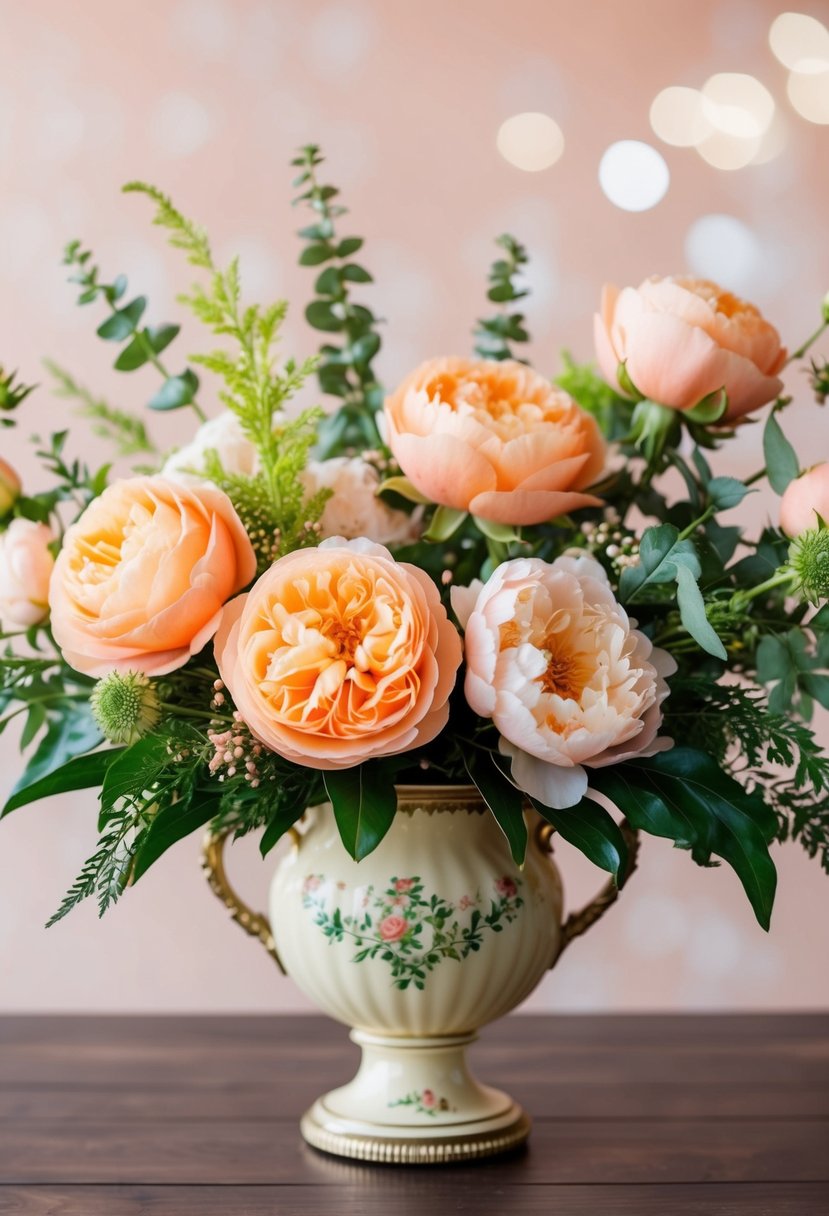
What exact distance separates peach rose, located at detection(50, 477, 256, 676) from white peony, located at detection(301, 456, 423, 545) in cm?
10

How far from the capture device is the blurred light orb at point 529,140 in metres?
1.65

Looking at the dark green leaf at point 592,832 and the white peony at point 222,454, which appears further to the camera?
the white peony at point 222,454

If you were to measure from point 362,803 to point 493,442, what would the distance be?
21 cm

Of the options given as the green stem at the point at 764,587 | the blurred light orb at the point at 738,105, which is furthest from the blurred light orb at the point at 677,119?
the green stem at the point at 764,587

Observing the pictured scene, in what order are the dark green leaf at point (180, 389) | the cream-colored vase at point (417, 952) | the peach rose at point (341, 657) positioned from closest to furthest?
1. the peach rose at point (341, 657)
2. the cream-colored vase at point (417, 952)
3. the dark green leaf at point (180, 389)

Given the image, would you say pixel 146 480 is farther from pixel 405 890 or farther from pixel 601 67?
pixel 601 67

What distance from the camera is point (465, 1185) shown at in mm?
691

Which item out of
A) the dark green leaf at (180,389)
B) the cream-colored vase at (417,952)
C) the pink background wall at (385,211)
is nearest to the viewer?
the cream-colored vase at (417,952)

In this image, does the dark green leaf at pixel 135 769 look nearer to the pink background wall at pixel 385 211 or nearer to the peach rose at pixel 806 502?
the peach rose at pixel 806 502

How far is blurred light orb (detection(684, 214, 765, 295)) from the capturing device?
5.46 ft

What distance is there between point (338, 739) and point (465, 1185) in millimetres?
276

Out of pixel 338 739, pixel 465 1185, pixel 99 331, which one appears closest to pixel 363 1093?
pixel 465 1185

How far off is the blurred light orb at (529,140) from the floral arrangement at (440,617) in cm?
96

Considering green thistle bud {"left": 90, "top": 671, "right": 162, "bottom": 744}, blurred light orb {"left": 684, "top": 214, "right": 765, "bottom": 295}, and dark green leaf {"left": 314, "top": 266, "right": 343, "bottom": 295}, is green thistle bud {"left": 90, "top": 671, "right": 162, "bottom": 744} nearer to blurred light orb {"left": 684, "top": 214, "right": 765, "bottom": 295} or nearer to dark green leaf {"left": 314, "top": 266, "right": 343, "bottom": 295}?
dark green leaf {"left": 314, "top": 266, "right": 343, "bottom": 295}
